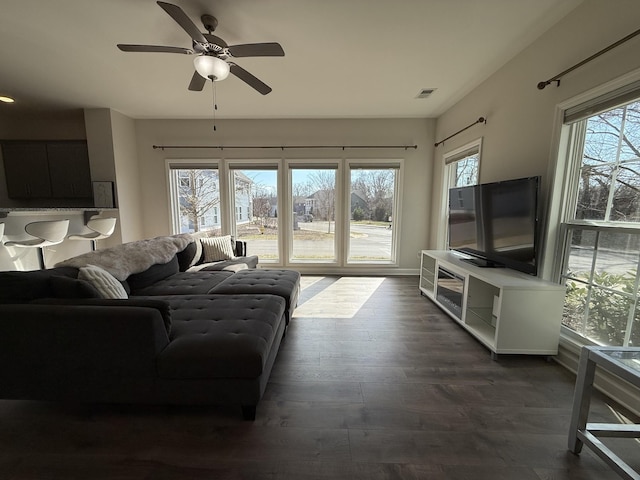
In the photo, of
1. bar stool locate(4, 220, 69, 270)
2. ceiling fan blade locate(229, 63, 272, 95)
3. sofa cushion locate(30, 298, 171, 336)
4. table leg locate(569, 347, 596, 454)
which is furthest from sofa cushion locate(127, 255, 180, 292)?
table leg locate(569, 347, 596, 454)

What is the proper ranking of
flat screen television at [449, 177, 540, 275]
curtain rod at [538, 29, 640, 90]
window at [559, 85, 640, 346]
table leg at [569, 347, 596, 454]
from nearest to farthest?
table leg at [569, 347, 596, 454], curtain rod at [538, 29, 640, 90], window at [559, 85, 640, 346], flat screen television at [449, 177, 540, 275]

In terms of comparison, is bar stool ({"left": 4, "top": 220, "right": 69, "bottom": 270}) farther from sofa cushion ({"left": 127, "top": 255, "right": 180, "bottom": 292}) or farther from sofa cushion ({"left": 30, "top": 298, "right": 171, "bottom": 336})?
sofa cushion ({"left": 30, "top": 298, "right": 171, "bottom": 336})

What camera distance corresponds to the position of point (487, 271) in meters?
2.43

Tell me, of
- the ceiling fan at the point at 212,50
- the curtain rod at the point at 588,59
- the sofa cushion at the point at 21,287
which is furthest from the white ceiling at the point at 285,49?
the sofa cushion at the point at 21,287

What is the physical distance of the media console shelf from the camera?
2025 millimetres

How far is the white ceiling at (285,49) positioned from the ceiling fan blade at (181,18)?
1.15ft

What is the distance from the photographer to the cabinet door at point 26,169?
428cm

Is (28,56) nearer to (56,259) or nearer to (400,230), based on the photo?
(56,259)

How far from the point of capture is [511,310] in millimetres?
2051

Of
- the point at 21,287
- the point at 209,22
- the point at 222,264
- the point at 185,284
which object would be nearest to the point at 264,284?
the point at 185,284

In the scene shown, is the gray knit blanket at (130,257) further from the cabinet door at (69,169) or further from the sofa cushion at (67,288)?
the cabinet door at (69,169)

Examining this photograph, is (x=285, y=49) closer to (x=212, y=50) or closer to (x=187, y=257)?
(x=212, y=50)

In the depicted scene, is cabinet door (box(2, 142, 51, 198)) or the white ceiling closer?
the white ceiling

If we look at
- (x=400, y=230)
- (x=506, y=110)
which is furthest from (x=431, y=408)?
(x=400, y=230)
